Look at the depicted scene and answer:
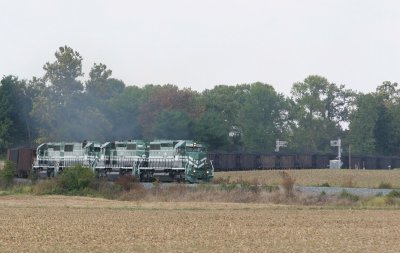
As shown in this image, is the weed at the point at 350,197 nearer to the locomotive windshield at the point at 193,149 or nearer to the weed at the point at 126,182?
the weed at the point at 126,182

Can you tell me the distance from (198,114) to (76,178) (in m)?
60.5

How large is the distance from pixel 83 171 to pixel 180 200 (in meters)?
11.1

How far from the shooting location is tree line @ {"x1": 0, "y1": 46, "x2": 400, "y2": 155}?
9819cm

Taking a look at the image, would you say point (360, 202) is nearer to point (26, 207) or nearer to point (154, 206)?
point (154, 206)

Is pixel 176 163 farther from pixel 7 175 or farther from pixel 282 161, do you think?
pixel 282 161

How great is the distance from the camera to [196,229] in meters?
28.3

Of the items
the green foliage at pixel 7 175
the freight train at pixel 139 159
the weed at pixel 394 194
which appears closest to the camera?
the weed at pixel 394 194

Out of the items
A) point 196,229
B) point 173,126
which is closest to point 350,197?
point 196,229

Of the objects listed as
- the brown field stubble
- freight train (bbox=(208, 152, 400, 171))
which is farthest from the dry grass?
the brown field stubble

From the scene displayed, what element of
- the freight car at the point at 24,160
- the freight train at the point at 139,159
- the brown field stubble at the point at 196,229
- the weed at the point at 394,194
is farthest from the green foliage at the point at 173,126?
the brown field stubble at the point at 196,229

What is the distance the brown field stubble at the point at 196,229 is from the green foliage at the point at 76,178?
46.1ft

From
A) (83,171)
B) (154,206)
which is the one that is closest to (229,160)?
(83,171)

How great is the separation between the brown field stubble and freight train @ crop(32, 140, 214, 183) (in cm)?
1763

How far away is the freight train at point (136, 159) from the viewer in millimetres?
61094
